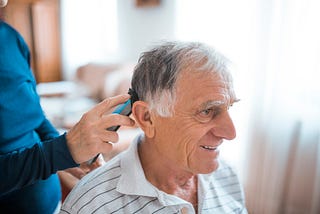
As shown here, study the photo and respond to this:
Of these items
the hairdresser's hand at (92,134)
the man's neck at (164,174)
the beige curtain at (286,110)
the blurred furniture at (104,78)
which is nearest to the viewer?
the hairdresser's hand at (92,134)

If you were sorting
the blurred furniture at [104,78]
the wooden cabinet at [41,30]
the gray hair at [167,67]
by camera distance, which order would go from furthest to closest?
the wooden cabinet at [41,30], the blurred furniture at [104,78], the gray hair at [167,67]

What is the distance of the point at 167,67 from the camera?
948 millimetres

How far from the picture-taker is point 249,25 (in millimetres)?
2266

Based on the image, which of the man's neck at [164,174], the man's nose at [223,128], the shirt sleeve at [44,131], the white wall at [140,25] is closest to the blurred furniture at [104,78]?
the white wall at [140,25]

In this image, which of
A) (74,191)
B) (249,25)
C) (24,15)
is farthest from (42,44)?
(74,191)

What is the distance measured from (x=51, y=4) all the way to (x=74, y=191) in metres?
4.47

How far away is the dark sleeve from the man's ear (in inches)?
9.2

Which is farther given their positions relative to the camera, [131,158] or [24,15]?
[24,15]

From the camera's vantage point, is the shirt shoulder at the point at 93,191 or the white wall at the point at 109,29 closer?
the shirt shoulder at the point at 93,191

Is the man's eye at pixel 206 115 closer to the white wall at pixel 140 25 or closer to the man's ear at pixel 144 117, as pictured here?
the man's ear at pixel 144 117

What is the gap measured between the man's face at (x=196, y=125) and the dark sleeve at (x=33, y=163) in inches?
11.6

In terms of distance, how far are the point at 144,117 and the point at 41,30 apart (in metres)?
4.41

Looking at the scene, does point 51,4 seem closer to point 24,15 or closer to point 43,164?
point 24,15

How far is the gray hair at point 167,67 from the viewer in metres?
0.95
